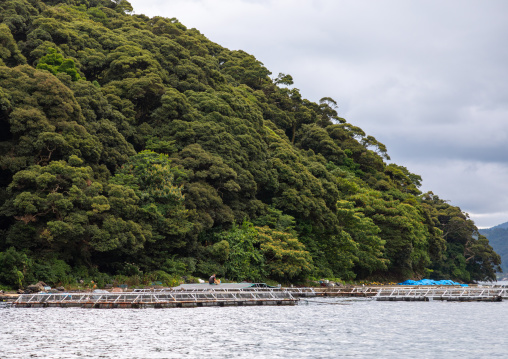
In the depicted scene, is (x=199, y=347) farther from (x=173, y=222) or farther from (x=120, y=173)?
(x=120, y=173)

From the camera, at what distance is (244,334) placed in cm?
2239

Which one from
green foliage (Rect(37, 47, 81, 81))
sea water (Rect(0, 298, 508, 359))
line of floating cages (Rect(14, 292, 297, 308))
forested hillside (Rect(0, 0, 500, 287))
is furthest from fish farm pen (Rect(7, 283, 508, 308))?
green foliage (Rect(37, 47, 81, 81))

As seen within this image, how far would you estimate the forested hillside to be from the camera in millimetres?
41156

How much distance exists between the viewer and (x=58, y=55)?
181 ft

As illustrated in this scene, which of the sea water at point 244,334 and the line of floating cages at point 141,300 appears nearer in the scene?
the sea water at point 244,334

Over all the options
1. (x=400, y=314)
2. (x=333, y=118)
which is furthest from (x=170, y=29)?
(x=400, y=314)

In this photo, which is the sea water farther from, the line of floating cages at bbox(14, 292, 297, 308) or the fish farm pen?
the fish farm pen

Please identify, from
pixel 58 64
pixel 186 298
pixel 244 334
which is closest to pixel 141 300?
pixel 186 298

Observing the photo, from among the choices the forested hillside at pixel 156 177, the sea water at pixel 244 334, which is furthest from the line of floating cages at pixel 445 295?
the sea water at pixel 244 334

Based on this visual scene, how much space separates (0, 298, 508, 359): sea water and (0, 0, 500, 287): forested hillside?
1137 centimetres

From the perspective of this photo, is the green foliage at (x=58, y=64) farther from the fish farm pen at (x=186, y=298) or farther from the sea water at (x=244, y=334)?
the sea water at (x=244, y=334)

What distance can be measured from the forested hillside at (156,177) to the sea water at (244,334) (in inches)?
448

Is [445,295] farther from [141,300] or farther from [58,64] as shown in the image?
[58,64]

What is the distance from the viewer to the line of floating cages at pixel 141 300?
32.9 m
